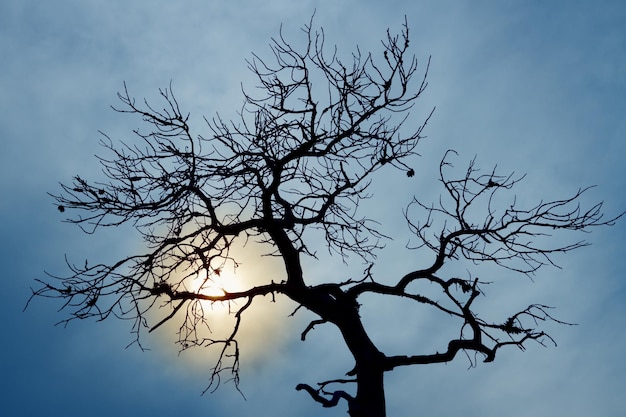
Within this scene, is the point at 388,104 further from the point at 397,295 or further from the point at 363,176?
the point at 397,295

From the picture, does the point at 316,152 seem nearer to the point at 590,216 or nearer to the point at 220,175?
the point at 220,175

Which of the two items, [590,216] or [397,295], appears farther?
[397,295]

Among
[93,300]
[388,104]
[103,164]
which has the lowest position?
[93,300]

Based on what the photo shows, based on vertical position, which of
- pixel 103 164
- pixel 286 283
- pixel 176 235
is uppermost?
pixel 103 164

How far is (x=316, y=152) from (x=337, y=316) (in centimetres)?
190

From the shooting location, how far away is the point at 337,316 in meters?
6.50

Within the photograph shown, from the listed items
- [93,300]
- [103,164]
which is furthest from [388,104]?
[93,300]

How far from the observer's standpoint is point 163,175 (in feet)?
21.1

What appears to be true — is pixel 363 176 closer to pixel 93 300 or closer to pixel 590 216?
pixel 590 216

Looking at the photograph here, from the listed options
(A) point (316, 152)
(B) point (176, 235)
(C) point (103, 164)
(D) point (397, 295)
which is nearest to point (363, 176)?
(A) point (316, 152)

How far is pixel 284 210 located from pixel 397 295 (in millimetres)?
1710

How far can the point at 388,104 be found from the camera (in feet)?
20.9

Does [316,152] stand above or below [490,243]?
above

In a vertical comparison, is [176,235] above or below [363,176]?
below
